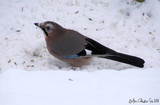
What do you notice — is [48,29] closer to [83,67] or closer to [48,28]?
[48,28]

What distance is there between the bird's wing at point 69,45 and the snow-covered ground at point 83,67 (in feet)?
0.91

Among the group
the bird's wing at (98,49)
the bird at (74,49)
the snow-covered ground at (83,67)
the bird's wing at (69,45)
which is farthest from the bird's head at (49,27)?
the bird's wing at (98,49)

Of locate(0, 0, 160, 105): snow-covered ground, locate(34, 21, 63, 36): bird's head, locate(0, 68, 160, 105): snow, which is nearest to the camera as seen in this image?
locate(0, 68, 160, 105): snow

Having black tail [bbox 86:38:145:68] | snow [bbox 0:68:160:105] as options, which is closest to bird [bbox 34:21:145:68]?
black tail [bbox 86:38:145:68]

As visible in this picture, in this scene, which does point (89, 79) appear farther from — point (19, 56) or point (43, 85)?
point (19, 56)

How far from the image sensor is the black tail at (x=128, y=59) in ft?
13.1

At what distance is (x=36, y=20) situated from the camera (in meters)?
4.90

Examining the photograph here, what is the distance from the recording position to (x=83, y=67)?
4.31 meters

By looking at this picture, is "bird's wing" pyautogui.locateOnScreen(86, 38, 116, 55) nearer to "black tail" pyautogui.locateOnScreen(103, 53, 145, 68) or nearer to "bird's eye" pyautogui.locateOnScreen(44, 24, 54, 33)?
"black tail" pyautogui.locateOnScreen(103, 53, 145, 68)

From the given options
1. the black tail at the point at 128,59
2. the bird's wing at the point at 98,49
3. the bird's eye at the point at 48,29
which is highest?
the bird's eye at the point at 48,29

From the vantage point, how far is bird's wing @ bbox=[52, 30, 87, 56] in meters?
4.15

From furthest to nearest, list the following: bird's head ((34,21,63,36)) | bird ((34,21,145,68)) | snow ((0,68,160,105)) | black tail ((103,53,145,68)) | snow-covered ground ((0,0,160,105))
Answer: bird's head ((34,21,63,36)), bird ((34,21,145,68)), black tail ((103,53,145,68)), snow-covered ground ((0,0,160,105)), snow ((0,68,160,105))

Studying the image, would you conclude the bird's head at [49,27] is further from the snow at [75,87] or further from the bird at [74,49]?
the snow at [75,87]

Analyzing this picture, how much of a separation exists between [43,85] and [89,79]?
60 centimetres
